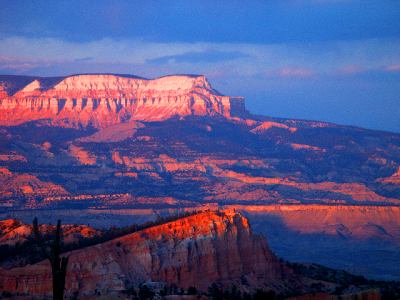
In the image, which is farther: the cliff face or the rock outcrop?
the rock outcrop

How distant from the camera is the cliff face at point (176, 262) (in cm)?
6600

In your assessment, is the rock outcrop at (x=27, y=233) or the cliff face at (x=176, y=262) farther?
the rock outcrop at (x=27, y=233)

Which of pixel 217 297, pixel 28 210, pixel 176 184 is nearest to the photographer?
pixel 217 297

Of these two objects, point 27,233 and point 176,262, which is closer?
point 176,262

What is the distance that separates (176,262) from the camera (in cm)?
7138

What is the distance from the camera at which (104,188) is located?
188500 millimetres

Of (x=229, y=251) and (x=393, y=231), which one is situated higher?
(x=229, y=251)

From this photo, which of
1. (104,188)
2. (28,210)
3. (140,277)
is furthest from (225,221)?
(104,188)

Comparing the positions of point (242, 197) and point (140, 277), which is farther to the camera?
point (242, 197)

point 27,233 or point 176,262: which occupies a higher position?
point 176,262

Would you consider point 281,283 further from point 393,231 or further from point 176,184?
point 176,184

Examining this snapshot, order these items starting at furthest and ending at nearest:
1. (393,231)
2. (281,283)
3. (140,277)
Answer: (393,231) → (281,283) → (140,277)

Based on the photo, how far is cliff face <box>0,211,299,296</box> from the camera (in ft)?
217

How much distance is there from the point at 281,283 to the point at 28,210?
283 ft
